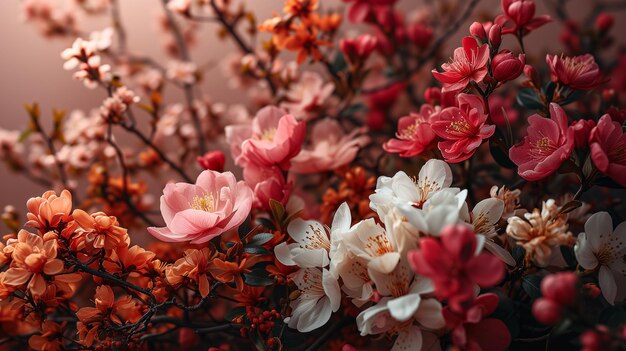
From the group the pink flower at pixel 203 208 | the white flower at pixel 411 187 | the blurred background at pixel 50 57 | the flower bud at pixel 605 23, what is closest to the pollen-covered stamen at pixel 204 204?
the pink flower at pixel 203 208

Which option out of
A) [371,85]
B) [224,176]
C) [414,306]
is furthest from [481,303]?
[371,85]

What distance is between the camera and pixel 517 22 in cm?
74

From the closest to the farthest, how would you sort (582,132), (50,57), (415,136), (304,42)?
(582,132)
(415,136)
(304,42)
(50,57)

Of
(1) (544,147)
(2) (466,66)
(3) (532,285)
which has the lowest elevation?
(3) (532,285)

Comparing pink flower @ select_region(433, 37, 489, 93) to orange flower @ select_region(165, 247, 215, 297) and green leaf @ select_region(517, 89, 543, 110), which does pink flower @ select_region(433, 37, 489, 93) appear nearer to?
green leaf @ select_region(517, 89, 543, 110)

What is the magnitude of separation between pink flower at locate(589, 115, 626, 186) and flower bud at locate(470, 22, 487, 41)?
18cm

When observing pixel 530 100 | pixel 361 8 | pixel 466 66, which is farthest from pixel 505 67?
pixel 361 8

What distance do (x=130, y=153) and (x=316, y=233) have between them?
1.89 ft

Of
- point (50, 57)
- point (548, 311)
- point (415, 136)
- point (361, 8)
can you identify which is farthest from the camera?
point (50, 57)

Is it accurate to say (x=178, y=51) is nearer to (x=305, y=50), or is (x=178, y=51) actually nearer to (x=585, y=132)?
(x=305, y=50)

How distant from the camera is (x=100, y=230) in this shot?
63 centimetres

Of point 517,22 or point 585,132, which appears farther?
point 517,22

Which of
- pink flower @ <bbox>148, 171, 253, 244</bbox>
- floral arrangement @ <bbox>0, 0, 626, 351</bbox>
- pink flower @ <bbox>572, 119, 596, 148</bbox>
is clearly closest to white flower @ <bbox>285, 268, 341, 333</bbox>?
floral arrangement @ <bbox>0, 0, 626, 351</bbox>

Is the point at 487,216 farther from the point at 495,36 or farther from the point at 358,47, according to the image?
the point at 358,47
